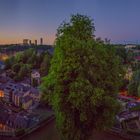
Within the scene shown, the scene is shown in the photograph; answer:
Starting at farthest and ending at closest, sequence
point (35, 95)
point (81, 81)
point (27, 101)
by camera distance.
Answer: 1. point (35, 95)
2. point (27, 101)
3. point (81, 81)

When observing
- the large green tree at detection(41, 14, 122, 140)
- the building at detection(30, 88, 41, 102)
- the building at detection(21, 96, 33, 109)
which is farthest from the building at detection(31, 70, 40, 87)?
the large green tree at detection(41, 14, 122, 140)

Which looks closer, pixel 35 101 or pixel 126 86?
pixel 35 101

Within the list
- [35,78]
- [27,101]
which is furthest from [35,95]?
[35,78]

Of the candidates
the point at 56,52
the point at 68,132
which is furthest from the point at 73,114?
the point at 56,52

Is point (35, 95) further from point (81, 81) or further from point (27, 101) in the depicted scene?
point (81, 81)

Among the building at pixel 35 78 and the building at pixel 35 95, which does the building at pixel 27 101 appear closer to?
the building at pixel 35 95

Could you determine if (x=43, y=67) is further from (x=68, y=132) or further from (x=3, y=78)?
(x=68, y=132)

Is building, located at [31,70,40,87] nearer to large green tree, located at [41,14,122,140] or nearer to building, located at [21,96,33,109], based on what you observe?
building, located at [21,96,33,109]

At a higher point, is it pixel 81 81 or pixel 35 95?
pixel 81 81

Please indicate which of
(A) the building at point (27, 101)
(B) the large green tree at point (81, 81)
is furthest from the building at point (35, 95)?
(B) the large green tree at point (81, 81)
